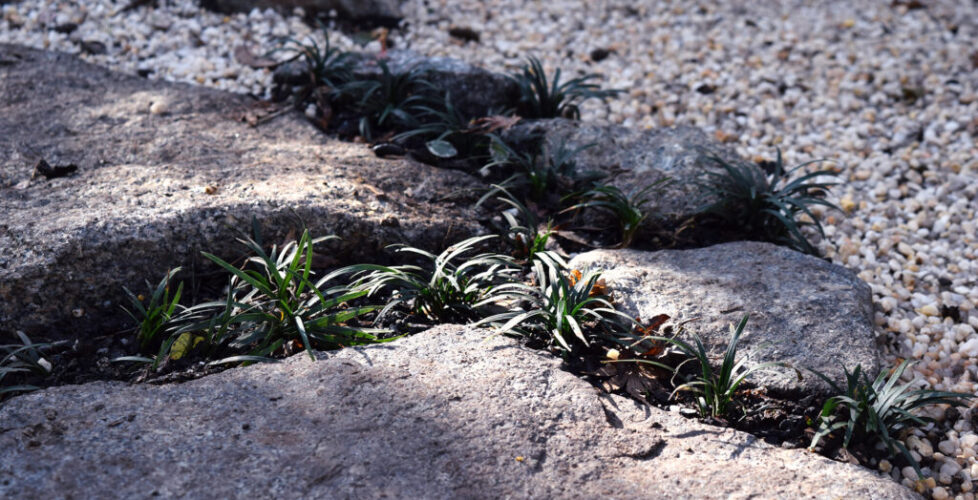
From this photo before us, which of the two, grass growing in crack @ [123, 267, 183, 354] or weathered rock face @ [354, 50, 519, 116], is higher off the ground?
weathered rock face @ [354, 50, 519, 116]

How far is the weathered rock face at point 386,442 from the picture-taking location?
1752 mm

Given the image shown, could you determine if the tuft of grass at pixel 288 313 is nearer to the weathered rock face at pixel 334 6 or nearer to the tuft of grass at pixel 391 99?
the tuft of grass at pixel 391 99

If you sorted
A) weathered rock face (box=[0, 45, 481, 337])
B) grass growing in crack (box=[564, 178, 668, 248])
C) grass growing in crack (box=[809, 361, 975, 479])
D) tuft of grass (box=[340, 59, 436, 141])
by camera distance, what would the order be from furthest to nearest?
tuft of grass (box=[340, 59, 436, 141]), grass growing in crack (box=[564, 178, 668, 248]), weathered rock face (box=[0, 45, 481, 337]), grass growing in crack (box=[809, 361, 975, 479])

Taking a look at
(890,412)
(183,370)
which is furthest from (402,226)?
(890,412)

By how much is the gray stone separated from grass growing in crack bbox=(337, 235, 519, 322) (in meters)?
2.62

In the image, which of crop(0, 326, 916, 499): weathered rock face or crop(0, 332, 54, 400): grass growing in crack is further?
crop(0, 332, 54, 400): grass growing in crack

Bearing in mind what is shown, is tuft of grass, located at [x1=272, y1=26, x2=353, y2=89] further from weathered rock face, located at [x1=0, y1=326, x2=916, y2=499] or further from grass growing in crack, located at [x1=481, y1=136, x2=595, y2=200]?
weathered rock face, located at [x1=0, y1=326, x2=916, y2=499]

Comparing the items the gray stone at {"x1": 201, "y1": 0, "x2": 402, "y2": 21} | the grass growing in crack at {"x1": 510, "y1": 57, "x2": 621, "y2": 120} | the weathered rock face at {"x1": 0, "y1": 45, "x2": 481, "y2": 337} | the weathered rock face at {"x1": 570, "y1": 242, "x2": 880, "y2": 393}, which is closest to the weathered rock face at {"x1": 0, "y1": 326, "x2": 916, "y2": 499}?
the weathered rock face at {"x1": 570, "y1": 242, "x2": 880, "y2": 393}

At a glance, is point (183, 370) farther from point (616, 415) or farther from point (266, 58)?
point (266, 58)

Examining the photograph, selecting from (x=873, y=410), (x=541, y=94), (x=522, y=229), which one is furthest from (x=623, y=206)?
(x=873, y=410)

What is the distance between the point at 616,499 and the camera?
1.80m

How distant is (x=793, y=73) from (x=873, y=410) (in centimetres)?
286

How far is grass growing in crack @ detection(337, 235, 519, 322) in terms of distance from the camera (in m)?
2.48

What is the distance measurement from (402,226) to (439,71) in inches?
48.6
